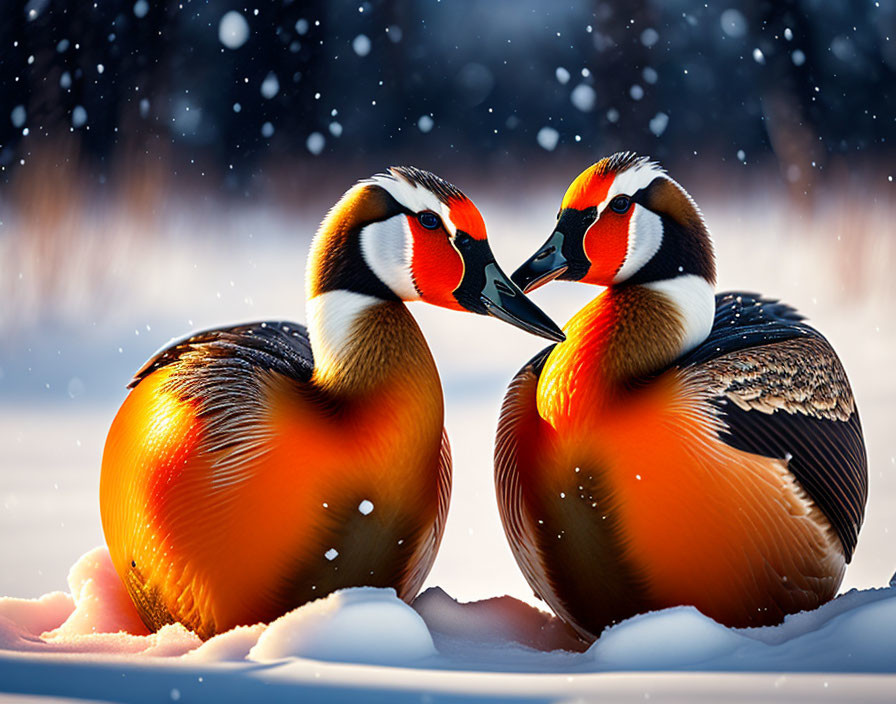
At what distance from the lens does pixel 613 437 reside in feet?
2.79

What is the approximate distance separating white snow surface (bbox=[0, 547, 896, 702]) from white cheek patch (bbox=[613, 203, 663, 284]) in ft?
0.97

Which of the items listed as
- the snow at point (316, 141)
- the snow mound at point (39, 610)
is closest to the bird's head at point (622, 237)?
the snow at point (316, 141)

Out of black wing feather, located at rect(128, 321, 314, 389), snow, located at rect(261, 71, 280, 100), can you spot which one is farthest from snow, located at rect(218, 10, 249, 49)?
black wing feather, located at rect(128, 321, 314, 389)

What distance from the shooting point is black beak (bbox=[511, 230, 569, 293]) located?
0.93 metres

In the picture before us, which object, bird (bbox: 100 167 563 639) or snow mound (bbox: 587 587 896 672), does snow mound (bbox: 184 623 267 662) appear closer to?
bird (bbox: 100 167 563 639)

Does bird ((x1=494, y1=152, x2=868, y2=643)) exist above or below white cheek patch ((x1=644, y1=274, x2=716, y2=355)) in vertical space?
below

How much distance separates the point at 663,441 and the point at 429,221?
0.86ft

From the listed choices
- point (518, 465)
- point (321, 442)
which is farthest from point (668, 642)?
point (321, 442)

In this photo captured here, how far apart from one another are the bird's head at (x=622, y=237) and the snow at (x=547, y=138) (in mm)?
205

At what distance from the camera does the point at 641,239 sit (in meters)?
0.93

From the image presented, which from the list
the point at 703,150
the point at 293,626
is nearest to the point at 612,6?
the point at 703,150

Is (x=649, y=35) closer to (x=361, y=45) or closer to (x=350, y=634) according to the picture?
(x=361, y=45)

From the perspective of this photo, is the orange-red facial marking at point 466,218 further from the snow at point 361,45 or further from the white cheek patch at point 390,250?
the snow at point 361,45

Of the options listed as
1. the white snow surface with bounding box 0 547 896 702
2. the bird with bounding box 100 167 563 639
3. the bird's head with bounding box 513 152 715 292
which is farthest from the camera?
the bird's head with bounding box 513 152 715 292
